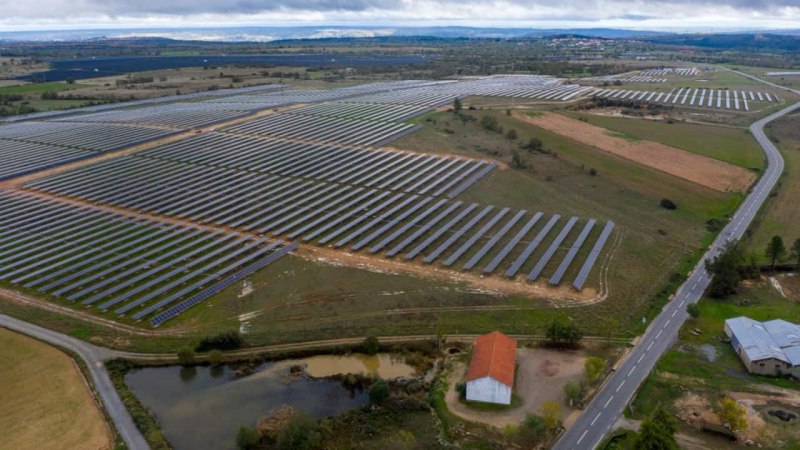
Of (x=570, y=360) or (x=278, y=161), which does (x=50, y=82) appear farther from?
(x=570, y=360)

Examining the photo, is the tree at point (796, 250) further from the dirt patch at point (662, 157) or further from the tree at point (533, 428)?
the tree at point (533, 428)

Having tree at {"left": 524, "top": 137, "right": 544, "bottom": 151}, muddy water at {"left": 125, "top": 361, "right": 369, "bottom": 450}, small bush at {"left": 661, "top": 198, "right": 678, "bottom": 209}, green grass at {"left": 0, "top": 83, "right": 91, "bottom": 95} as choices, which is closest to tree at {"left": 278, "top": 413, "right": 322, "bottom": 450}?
muddy water at {"left": 125, "top": 361, "right": 369, "bottom": 450}

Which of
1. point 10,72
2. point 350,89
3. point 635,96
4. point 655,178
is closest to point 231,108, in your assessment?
point 350,89

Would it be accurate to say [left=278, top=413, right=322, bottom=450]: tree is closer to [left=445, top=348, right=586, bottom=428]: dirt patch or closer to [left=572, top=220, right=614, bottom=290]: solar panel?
[left=445, top=348, right=586, bottom=428]: dirt patch

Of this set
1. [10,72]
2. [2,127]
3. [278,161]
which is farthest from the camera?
[10,72]

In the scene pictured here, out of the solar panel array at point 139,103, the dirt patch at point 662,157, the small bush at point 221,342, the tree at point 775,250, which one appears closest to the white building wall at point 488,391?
the small bush at point 221,342

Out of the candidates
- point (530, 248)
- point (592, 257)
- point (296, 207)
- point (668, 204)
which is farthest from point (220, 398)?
point (668, 204)

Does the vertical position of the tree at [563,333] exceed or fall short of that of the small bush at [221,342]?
it exceeds it
